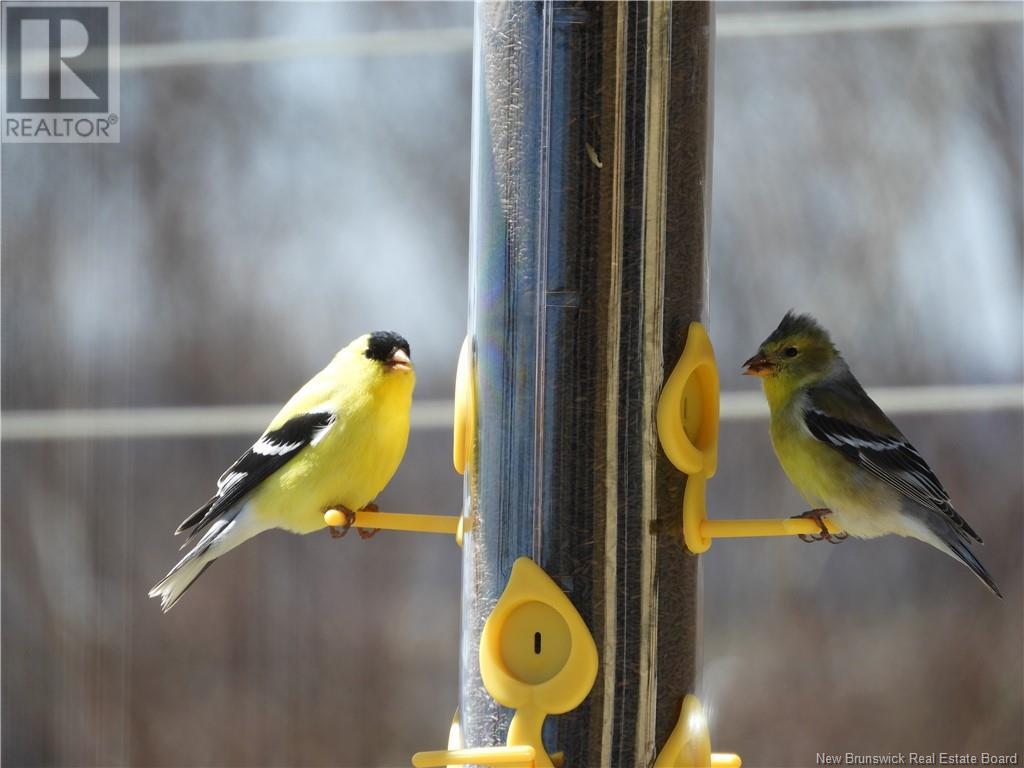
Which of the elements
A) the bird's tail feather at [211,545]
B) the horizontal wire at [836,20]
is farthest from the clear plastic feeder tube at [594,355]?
the horizontal wire at [836,20]

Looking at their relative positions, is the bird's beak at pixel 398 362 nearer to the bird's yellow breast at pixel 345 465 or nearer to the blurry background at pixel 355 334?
the bird's yellow breast at pixel 345 465

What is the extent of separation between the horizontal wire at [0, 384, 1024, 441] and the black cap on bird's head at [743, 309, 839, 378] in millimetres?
851

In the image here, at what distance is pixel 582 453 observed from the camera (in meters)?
1.29

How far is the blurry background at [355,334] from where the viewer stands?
2.64 meters

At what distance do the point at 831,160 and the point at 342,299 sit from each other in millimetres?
1286

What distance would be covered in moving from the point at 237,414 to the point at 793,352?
4.84ft

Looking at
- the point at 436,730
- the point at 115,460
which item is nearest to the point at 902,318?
the point at 436,730

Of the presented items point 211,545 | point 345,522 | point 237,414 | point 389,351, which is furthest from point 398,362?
point 237,414

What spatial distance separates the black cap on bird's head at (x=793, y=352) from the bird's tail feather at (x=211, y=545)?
2.82 feet

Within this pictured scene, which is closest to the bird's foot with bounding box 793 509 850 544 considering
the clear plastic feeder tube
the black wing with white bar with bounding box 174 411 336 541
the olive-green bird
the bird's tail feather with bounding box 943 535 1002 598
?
the olive-green bird

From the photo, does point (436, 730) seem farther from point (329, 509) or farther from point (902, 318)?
point (902, 318)

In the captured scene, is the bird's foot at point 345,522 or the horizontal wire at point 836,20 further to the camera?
the horizontal wire at point 836,20

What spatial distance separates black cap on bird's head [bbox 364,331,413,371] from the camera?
5.70ft

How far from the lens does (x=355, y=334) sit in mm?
2648
